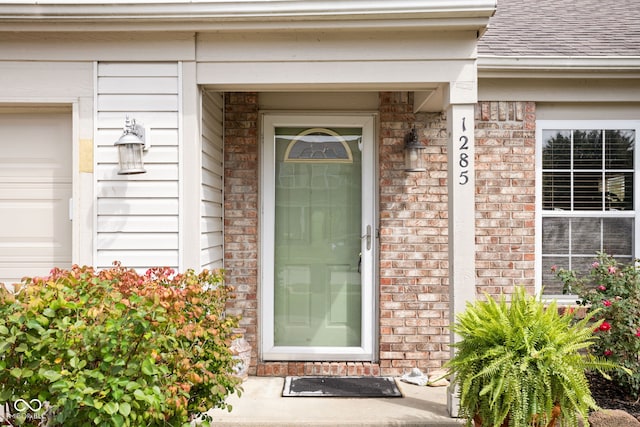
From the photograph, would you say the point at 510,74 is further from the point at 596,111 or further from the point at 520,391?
the point at 520,391

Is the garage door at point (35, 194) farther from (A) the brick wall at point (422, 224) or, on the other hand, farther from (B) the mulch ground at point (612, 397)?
(B) the mulch ground at point (612, 397)

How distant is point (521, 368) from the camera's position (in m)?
2.66

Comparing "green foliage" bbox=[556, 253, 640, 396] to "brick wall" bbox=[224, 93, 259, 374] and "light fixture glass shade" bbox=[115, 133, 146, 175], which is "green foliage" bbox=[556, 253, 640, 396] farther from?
"light fixture glass shade" bbox=[115, 133, 146, 175]

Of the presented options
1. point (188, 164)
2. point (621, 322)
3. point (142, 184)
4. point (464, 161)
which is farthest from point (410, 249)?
point (142, 184)

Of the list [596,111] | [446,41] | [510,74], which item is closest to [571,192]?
[596,111]

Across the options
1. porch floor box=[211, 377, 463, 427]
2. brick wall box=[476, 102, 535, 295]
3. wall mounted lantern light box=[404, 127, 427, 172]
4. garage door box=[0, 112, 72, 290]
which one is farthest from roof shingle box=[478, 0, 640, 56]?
garage door box=[0, 112, 72, 290]

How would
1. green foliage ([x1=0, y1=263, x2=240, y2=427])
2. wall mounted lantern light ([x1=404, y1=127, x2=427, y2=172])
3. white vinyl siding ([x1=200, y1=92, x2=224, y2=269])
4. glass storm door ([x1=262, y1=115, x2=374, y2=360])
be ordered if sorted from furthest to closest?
glass storm door ([x1=262, y1=115, x2=374, y2=360])
wall mounted lantern light ([x1=404, y1=127, x2=427, y2=172])
white vinyl siding ([x1=200, y1=92, x2=224, y2=269])
green foliage ([x1=0, y1=263, x2=240, y2=427])

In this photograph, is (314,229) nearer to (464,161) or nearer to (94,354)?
(464,161)

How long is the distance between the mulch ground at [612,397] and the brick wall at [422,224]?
3.11ft

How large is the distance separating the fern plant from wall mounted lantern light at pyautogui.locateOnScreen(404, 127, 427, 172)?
67.2 inches

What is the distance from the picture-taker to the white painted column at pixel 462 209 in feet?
11.4

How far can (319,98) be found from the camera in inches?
180

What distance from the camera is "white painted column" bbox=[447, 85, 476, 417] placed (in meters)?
3.47

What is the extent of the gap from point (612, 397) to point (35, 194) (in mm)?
4527
